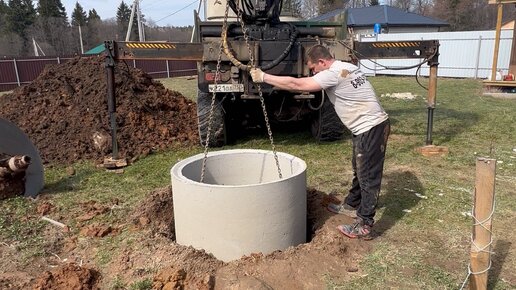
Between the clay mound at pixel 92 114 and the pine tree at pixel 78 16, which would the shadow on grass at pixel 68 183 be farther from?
the pine tree at pixel 78 16

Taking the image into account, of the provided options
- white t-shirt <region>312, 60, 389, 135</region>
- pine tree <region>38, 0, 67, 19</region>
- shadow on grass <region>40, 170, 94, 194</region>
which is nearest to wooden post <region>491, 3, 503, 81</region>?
white t-shirt <region>312, 60, 389, 135</region>

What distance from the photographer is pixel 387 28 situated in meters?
33.0

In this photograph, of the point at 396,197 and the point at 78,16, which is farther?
the point at 78,16

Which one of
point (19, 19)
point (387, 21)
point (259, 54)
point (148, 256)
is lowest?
point (148, 256)

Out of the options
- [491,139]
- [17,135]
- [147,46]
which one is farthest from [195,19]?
[491,139]

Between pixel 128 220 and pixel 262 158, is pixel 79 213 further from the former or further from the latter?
pixel 262 158

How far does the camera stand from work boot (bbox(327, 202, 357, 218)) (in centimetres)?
444

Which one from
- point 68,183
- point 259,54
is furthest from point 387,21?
point 68,183

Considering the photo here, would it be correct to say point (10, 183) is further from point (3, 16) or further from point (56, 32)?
point (3, 16)

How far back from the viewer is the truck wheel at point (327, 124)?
7.21m

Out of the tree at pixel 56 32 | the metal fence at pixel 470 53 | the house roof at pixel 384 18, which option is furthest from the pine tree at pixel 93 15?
the metal fence at pixel 470 53

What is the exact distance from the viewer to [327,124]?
7.32 m

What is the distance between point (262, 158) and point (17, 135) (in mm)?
3085

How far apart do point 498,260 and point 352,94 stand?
70.8 inches
